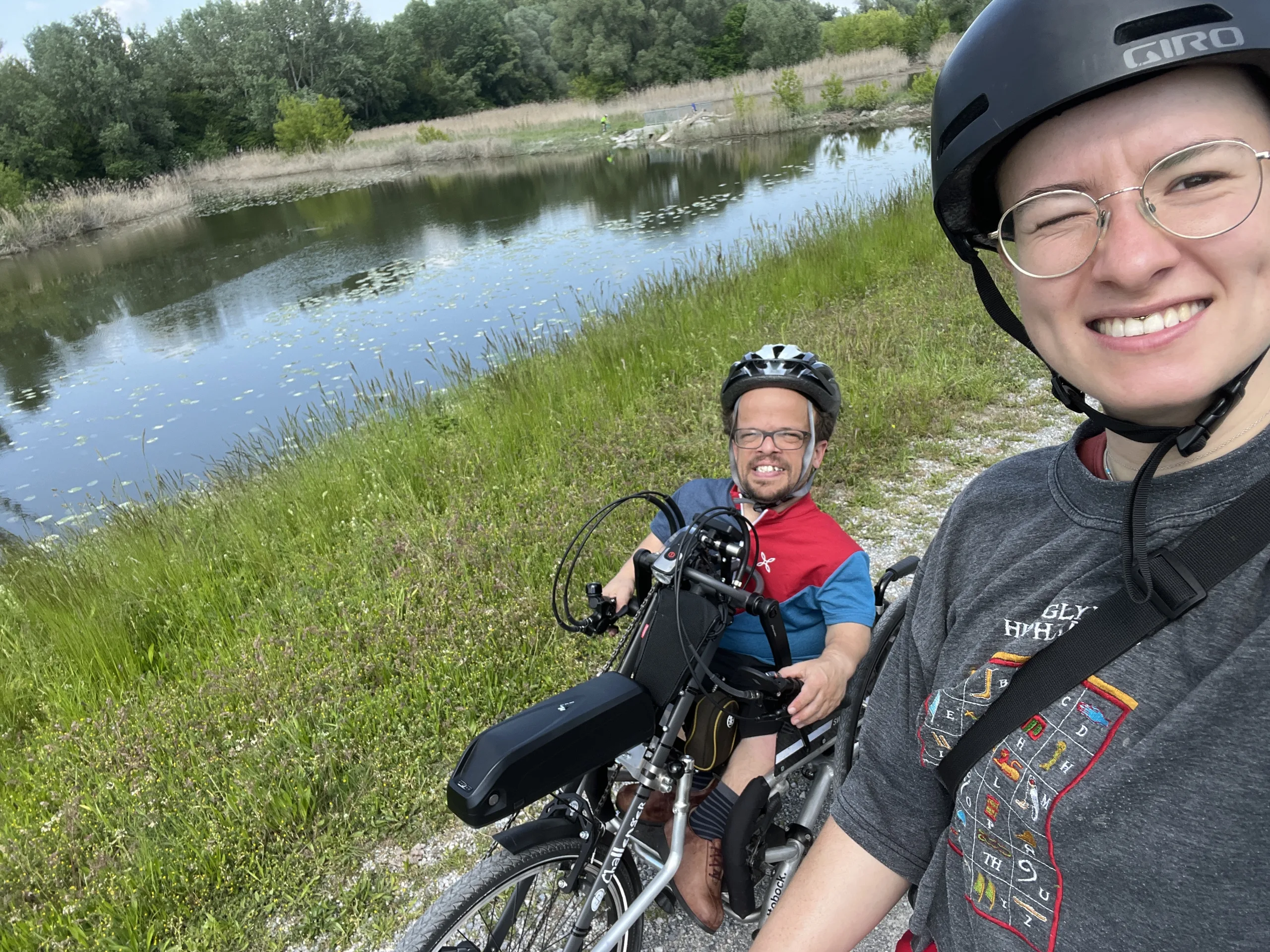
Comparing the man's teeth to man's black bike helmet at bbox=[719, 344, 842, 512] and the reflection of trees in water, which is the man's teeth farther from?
the reflection of trees in water

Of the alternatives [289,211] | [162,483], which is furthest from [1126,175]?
[289,211]

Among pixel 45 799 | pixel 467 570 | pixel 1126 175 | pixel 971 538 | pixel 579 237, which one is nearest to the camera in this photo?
pixel 1126 175

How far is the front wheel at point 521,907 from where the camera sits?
1777 millimetres

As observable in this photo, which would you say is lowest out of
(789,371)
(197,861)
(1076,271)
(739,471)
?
(197,861)

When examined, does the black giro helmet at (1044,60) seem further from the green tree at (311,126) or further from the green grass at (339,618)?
the green tree at (311,126)

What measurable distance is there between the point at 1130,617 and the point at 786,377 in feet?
5.68

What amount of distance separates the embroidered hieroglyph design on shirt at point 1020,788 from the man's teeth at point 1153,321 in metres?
0.45

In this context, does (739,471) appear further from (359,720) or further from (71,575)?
(71,575)

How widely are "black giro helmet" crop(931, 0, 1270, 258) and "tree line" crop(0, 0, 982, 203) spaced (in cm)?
5121

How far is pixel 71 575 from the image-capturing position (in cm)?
492

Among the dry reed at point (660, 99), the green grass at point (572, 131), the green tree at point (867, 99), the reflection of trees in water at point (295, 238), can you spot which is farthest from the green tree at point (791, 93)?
the green grass at point (572, 131)

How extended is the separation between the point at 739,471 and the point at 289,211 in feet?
102

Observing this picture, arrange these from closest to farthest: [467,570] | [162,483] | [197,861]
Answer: [197,861] → [467,570] → [162,483]

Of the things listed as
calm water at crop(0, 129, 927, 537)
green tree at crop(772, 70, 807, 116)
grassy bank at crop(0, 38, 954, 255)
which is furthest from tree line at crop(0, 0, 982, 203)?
calm water at crop(0, 129, 927, 537)
